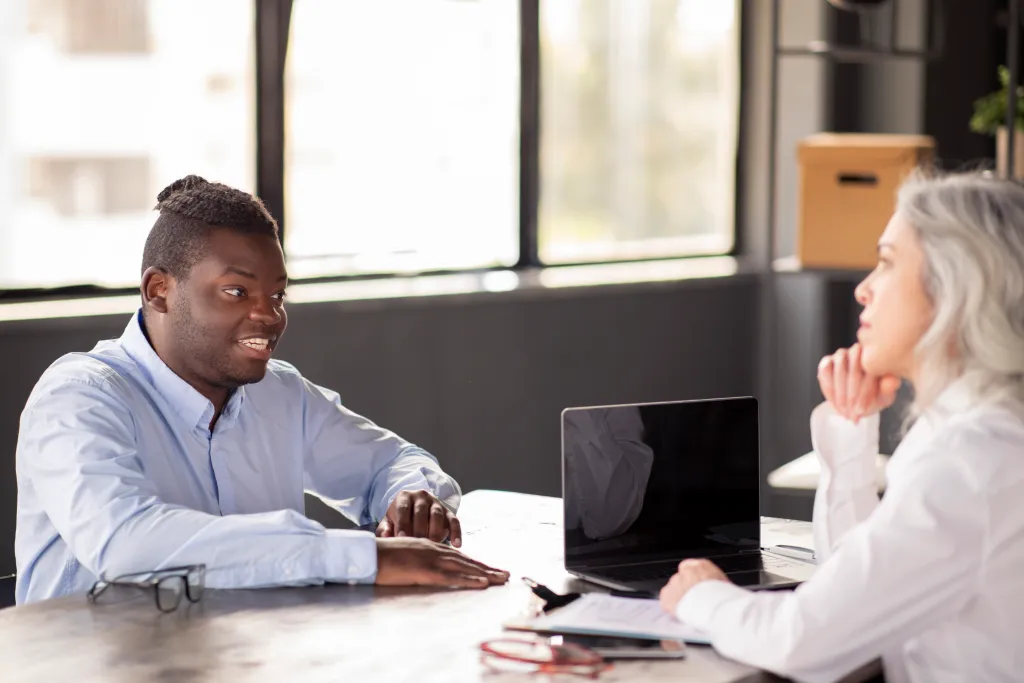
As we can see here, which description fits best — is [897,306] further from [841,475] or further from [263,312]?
[263,312]

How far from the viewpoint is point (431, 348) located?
3990mm

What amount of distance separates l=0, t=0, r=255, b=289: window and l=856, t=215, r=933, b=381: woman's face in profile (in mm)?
2136

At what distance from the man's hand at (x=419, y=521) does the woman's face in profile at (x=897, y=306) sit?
2.23 ft

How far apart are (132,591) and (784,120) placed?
3740 mm

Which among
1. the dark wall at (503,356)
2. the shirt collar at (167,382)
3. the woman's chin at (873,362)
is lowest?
the dark wall at (503,356)

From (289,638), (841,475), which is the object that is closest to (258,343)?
(289,638)

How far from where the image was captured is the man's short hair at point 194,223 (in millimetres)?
2068

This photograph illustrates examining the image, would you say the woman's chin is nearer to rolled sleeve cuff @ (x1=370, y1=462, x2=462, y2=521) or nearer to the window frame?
rolled sleeve cuff @ (x1=370, y1=462, x2=462, y2=521)

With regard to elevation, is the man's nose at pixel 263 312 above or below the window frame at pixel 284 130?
below

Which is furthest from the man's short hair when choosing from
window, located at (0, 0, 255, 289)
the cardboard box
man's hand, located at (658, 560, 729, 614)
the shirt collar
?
the cardboard box

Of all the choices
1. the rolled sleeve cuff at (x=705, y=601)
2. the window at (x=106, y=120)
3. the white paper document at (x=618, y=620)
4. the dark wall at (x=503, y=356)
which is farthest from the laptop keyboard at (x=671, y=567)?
the window at (x=106, y=120)

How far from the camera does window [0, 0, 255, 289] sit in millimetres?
3346

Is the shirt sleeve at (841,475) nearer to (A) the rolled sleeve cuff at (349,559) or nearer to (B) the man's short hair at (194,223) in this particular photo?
(A) the rolled sleeve cuff at (349,559)

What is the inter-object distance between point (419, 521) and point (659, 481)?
37 centimetres
